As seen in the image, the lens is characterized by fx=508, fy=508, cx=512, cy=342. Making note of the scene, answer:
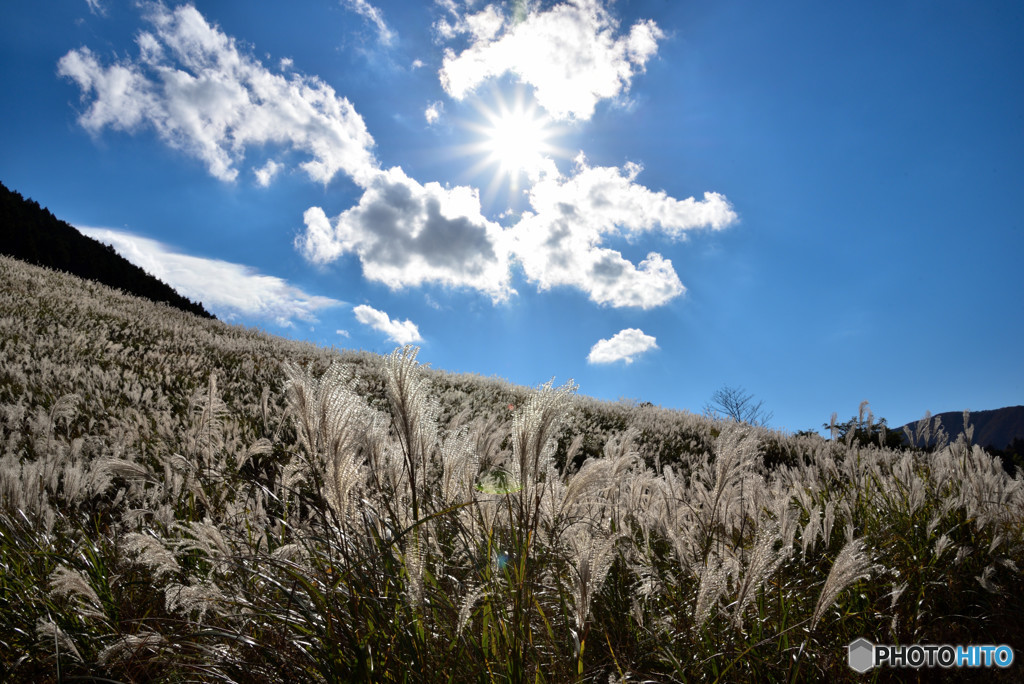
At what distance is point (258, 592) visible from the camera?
2609 millimetres

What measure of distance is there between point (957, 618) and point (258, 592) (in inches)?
149

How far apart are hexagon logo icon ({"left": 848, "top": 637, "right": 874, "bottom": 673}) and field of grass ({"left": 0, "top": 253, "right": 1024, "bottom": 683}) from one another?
9cm

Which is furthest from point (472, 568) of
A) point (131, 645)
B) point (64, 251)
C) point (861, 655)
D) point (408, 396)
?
point (64, 251)

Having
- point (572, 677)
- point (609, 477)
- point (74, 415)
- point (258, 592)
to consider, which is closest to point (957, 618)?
point (609, 477)

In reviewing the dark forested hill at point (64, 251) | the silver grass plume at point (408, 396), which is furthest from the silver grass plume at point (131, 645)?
the dark forested hill at point (64, 251)

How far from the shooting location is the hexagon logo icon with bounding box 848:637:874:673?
7.25 ft

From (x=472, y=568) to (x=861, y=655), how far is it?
1791 mm

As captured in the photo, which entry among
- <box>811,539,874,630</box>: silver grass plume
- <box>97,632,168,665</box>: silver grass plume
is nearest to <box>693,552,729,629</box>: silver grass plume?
<box>811,539,874,630</box>: silver grass plume

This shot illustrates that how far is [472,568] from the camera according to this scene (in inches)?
96.7

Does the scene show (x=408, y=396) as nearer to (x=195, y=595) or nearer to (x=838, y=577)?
(x=195, y=595)

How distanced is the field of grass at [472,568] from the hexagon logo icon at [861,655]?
9 cm

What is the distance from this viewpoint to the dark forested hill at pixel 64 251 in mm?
26281

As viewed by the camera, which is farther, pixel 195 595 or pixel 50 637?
pixel 50 637

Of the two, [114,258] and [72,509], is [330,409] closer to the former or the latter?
[72,509]
